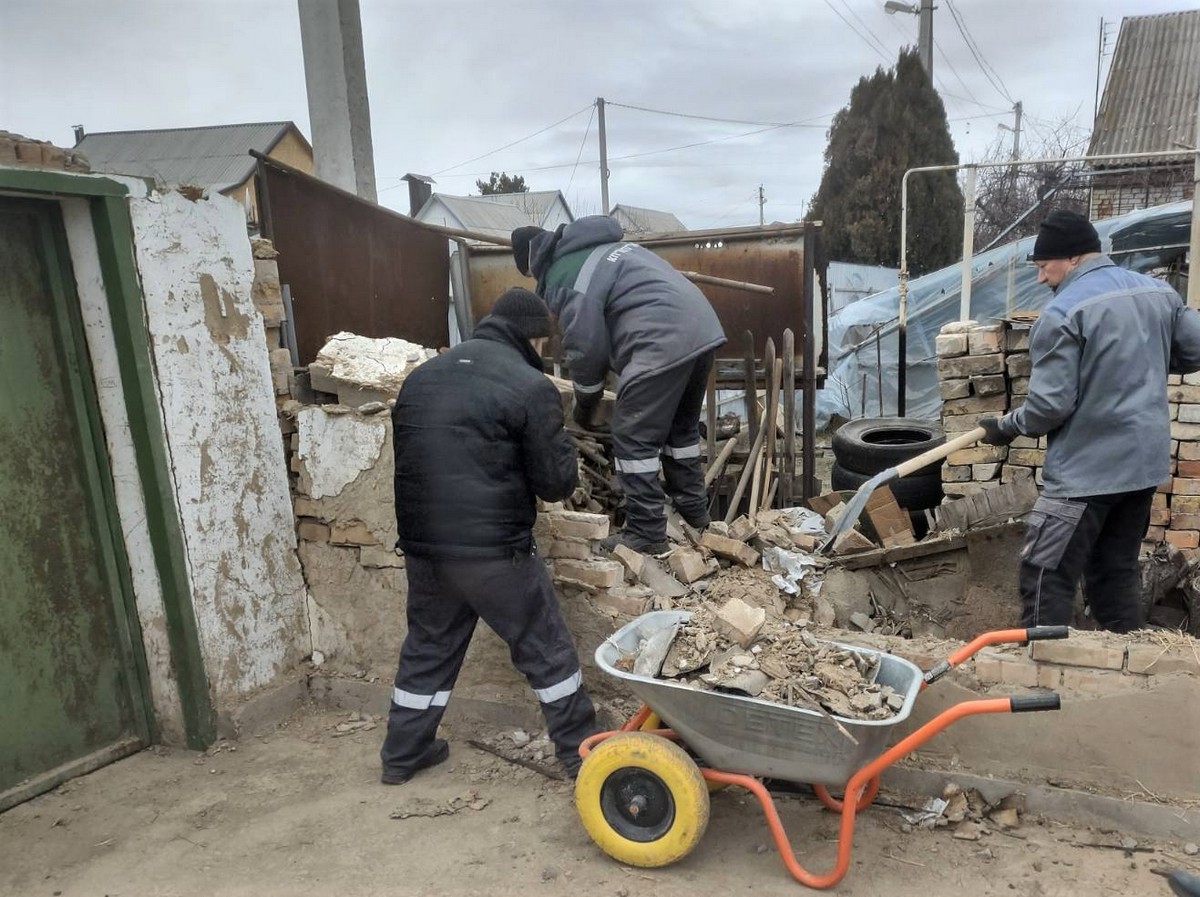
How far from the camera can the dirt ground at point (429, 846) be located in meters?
2.77

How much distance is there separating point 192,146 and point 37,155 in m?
24.1

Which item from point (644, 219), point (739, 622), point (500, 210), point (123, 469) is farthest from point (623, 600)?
point (644, 219)

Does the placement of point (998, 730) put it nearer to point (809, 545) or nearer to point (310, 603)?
point (809, 545)

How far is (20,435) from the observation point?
326cm

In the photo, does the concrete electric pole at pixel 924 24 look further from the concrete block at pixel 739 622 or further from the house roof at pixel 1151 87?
the concrete block at pixel 739 622

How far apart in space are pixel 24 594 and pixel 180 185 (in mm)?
1747

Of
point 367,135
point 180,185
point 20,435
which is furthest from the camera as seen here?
point 367,135

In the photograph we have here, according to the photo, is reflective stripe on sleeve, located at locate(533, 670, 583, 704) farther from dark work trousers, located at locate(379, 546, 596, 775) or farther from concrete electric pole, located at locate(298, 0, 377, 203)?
concrete electric pole, located at locate(298, 0, 377, 203)

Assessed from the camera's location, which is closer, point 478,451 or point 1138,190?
point 478,451

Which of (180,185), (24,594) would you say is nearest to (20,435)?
(24,594)

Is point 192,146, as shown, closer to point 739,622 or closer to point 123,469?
point 123,469

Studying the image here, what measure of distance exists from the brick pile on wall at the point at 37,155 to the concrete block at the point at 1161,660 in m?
4.24

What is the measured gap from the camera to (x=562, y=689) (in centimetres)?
324

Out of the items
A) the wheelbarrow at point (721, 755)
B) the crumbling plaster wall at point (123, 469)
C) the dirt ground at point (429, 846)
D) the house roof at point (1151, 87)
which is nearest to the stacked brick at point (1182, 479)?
the dirt ground at point (429, 846)
